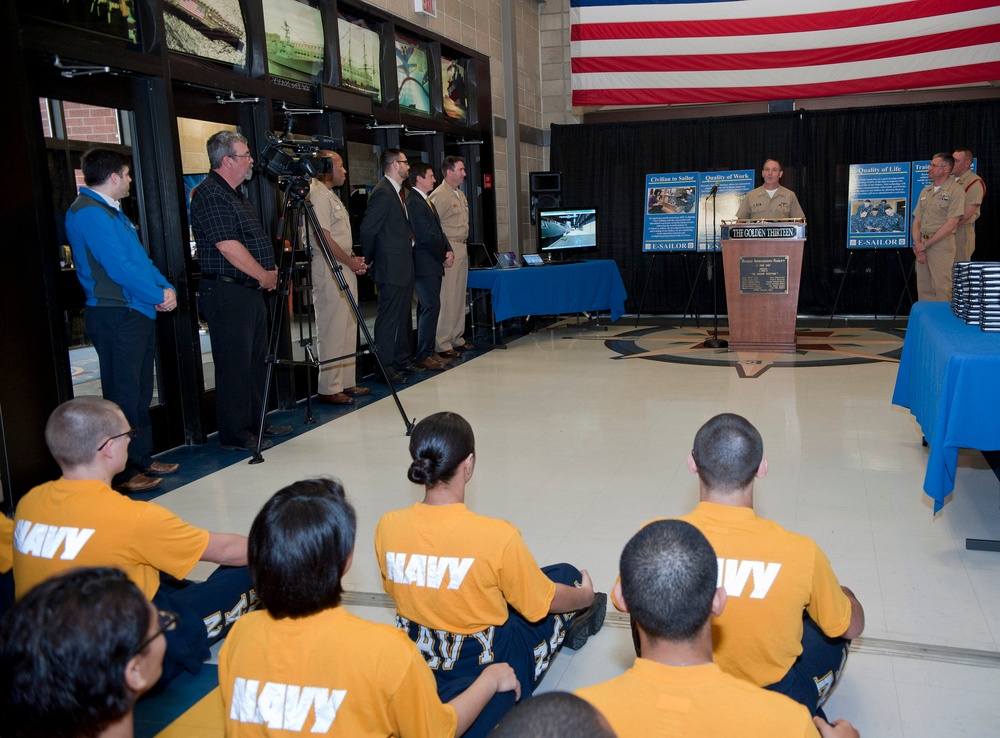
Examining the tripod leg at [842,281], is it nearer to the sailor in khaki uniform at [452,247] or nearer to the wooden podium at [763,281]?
the wooden podium at [763,281]

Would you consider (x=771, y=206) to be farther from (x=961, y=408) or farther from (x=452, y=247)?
(x=961, y=408)

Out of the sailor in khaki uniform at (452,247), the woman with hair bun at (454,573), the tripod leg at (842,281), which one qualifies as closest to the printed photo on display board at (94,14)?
the woman with hair bun at (454,573)

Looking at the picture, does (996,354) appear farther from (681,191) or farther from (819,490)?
(681,191)

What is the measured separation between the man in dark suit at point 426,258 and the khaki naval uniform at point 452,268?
26 centimetres

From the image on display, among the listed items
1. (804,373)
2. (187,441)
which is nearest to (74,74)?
(187,441)

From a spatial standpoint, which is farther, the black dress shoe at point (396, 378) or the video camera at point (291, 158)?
the black dress shoe at point (396, 378)

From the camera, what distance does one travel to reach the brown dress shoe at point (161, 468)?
441 centimetres

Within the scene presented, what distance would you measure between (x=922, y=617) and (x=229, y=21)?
16.1 feet

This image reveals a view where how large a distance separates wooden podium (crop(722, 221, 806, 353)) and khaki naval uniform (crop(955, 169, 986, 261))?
1654 millimetres

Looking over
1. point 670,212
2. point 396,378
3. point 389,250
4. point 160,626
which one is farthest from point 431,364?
point 160,626

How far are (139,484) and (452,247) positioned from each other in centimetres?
429

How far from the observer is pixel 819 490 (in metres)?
3.81

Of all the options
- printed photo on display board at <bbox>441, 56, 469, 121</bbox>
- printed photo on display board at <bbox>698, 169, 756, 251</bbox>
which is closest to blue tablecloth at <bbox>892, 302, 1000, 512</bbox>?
printed photo on display board at <bbox>441, 56, 469, 121</bbox>

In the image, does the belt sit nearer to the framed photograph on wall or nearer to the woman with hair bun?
the woman with hair bun
